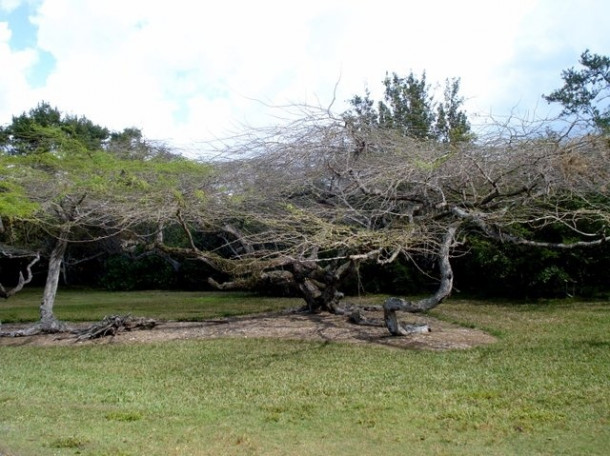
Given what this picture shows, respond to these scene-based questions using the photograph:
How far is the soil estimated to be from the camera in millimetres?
10242

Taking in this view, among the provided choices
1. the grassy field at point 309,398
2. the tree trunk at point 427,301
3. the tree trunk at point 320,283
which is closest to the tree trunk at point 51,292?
the grassy field at point 309,398

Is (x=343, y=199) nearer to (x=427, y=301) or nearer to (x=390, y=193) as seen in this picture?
(x=390, y=193)

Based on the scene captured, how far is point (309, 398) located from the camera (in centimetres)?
680

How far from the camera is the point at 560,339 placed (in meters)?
10.1

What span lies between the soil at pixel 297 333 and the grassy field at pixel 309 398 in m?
0.49

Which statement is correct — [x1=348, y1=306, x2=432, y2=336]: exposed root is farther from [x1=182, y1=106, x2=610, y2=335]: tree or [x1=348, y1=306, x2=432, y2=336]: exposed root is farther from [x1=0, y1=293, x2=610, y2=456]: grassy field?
[x1=0, y1=293, x2=610, y2=456]: grassy field

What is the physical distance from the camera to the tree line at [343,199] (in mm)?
10203

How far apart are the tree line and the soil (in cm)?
47

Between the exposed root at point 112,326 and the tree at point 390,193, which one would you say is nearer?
the tree at point 390,193

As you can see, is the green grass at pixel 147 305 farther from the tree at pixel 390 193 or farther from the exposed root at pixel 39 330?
the tree at pixel 390 193

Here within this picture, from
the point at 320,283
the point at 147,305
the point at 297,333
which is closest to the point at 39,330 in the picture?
the point at 297,333

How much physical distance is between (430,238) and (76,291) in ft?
59.1

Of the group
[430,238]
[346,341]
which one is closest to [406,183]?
[430,238]

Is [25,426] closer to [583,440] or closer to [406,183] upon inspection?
[583,440]
